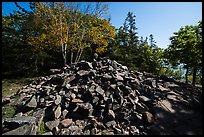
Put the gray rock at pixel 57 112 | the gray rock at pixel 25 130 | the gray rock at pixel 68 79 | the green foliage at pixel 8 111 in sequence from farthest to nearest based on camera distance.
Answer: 1. the gray rock at pixel 68 79
2. the green foliage at pixel 8 111
3. the gray rock at pixel 57 112
4. the gray rock at pixel 25 130

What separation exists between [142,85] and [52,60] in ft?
47.4

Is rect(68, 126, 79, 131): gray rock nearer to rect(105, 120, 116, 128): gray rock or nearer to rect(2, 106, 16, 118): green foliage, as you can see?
rect(105, 120, 116, 128): gray rock

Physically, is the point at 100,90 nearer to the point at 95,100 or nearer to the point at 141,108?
the point at 95,100

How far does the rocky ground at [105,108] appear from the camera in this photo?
569 cm

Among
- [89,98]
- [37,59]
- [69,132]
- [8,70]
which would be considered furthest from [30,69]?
[69,132]

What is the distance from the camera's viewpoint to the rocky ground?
5691 mm

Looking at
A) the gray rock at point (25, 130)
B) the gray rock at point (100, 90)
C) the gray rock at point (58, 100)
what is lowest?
the gray rock at point (25, 130)

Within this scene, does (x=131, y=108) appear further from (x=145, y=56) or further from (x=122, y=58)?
(x=145, y=56)

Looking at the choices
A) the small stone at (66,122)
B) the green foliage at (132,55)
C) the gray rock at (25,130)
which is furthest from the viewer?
the green foliage at (132,55)

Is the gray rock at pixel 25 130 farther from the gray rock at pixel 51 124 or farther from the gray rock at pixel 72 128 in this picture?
the gray rock at pixel 72 128

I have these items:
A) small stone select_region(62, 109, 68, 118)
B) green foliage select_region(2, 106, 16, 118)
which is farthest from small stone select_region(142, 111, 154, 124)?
green foliage select_region(2, 106, 16, 118)

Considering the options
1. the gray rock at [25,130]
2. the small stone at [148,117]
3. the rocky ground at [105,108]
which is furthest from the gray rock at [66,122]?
the small stone at [148,117]

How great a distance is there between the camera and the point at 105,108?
662cm

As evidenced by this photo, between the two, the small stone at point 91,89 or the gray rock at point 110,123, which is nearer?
the gray rock at point 110,123
